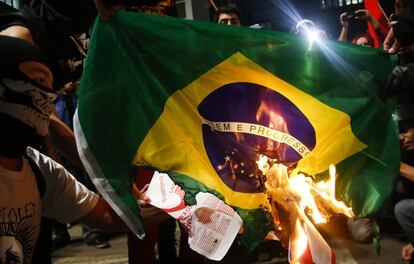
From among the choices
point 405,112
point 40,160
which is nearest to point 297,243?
point 40,160

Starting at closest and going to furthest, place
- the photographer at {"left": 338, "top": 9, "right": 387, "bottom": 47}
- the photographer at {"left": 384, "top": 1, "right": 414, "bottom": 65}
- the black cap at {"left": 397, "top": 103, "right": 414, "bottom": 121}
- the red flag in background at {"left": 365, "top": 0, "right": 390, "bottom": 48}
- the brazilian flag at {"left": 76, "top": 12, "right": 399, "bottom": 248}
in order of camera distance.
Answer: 1. the brazilian flag at {"left": 76, "top": 12, "right": 399, "bottom": 248}
2. the photographer at {"left": 384, "top": 1, "right": 414, "bottom": 65}
3. the black cap at {"left": 397, "top": 103, "right": 414, "bottom": 121}
4. the photographer at {"left": 338, "top": 9, "right": 387, "bottom": 47}
5. the red flag in background at {"left": 365, "top": 0, "right": 390, "bottom": 48}

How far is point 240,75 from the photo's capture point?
107 inches

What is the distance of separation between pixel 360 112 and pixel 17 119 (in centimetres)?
200

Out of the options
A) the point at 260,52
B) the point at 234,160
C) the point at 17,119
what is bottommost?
the point at 234,160

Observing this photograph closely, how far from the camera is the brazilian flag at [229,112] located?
99.0 inches

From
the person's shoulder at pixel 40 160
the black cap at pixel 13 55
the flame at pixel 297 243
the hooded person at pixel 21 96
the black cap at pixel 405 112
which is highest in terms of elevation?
the black cap at pixel 13 55

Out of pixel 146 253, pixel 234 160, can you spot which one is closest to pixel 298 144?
pixel 234 160

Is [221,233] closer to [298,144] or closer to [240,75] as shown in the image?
[298,144]

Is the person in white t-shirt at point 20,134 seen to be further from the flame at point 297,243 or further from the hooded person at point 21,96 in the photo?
the flame at point 297,243

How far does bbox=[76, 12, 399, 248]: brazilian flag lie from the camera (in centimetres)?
251

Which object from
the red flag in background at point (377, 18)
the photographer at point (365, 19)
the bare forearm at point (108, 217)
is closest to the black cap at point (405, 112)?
the photographer at point (365, 19)

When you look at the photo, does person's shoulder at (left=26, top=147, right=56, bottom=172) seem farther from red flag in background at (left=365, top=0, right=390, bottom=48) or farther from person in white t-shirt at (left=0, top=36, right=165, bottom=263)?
red flag in background at (left=365, top=0, right=390, bottom=48)

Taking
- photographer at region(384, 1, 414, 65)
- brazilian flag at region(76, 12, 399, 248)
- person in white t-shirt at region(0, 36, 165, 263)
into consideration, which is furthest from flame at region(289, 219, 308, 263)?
photographer at region(384, 1, 414, 65)

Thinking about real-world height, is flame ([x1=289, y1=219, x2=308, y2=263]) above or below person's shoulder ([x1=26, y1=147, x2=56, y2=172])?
below
